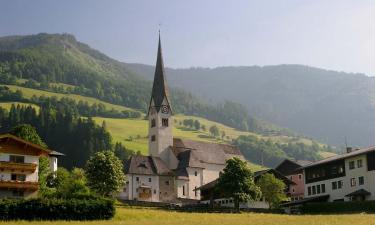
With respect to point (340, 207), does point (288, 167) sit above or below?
above

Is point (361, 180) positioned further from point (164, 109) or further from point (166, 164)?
point (164, 109)

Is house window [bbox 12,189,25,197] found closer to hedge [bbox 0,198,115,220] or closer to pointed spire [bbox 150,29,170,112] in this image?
hedge [bbox 0,198,115,220]

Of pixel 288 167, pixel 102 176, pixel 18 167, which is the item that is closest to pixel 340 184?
pixel 288 167

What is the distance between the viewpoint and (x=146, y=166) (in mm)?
120562

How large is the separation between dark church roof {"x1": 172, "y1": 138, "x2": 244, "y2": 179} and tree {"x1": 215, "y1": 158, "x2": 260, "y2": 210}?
1399 inches

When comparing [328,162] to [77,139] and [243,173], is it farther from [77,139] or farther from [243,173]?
[77,139]

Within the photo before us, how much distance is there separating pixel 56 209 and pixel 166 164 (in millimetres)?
71794

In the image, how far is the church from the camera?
118 metres

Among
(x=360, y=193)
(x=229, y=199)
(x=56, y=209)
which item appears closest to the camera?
(x=56, y=209)

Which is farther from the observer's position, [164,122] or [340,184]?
[164,122]

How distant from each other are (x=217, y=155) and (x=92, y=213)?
7941 cm

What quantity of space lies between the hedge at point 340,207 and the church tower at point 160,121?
50.6m

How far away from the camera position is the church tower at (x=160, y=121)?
133m

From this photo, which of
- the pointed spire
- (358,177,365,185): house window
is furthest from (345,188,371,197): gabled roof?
the pointed spire
